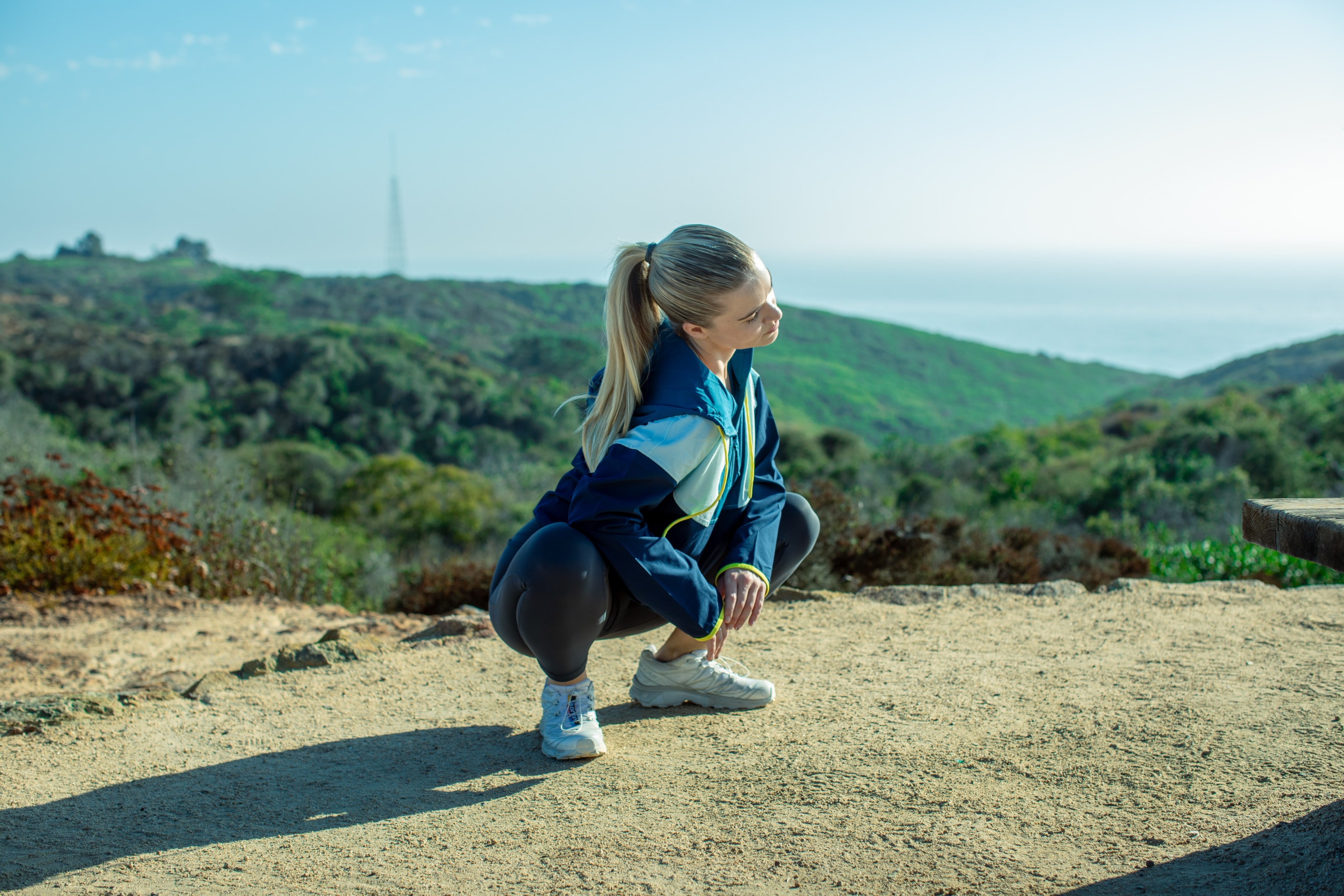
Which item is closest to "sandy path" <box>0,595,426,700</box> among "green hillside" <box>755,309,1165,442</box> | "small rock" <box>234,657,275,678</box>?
"small rock" <box>234,657,275,678</box>

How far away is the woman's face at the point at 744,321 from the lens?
2348 millimetres

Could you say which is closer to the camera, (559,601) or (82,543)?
(559,601)

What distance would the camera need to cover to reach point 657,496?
2.24m

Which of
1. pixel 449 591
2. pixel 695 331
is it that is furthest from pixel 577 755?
pixel 449 591

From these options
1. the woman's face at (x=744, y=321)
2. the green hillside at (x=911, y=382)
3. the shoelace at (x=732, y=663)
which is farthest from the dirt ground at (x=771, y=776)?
the green hillside at (x=911, y=382)

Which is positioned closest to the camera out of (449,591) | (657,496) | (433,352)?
(657,496)

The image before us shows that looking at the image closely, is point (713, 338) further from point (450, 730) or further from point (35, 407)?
point (35, 407)

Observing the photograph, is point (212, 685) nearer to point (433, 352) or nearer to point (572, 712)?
point (572, 712)

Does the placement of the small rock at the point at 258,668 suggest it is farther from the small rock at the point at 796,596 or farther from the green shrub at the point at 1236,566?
the green shrub at the point at 1236,566

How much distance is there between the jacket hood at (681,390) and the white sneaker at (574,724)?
0.76 metres

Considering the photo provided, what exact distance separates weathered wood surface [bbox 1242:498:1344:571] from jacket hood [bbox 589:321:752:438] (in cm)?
113

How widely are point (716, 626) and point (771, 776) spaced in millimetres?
441

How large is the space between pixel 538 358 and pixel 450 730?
3171 centimetres

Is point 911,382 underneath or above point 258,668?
above
